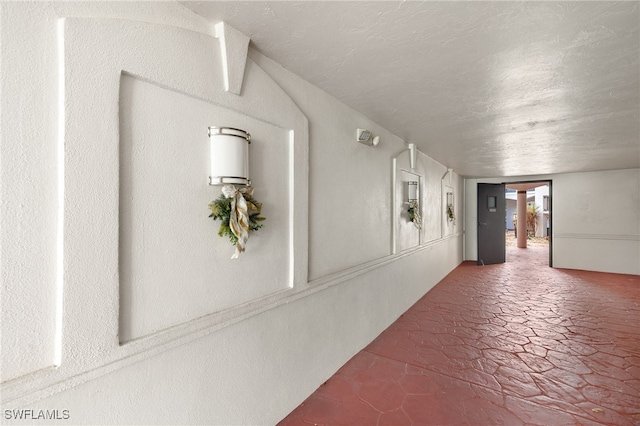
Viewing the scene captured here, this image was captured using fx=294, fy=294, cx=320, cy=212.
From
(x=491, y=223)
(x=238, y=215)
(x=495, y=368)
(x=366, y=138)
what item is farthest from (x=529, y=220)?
(x=238, y=215)

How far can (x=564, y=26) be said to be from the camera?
1.62m

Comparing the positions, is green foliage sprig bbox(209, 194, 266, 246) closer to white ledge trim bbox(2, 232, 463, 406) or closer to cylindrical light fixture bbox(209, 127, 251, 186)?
cylindrical light fixture bbox(209, 127, 251, 186)

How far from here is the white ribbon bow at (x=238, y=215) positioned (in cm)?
158

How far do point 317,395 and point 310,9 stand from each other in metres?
2.72

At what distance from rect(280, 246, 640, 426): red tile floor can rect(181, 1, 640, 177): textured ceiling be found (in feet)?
8.23

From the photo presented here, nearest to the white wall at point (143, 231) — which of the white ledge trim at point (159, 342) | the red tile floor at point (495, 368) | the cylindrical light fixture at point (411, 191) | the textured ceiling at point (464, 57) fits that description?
the white ledge trim at point (159, 342)

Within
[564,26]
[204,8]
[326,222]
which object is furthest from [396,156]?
[204,8]

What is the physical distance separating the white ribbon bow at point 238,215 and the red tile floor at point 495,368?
58.1 inches

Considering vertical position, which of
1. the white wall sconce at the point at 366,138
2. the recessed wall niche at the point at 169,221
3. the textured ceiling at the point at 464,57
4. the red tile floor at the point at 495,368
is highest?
the textured ceiling at the point at 464,57

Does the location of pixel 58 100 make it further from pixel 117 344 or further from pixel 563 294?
pixel 563 294

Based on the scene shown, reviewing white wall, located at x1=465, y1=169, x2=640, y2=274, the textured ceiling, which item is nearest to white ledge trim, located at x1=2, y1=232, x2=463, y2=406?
the textured ceiling

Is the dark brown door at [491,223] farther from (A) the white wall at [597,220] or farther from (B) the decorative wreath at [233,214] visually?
(B) the decorative wreath at [233,214]

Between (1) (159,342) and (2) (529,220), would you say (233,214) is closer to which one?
(1) (159,342)

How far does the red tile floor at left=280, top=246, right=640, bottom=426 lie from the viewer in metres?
2.21
